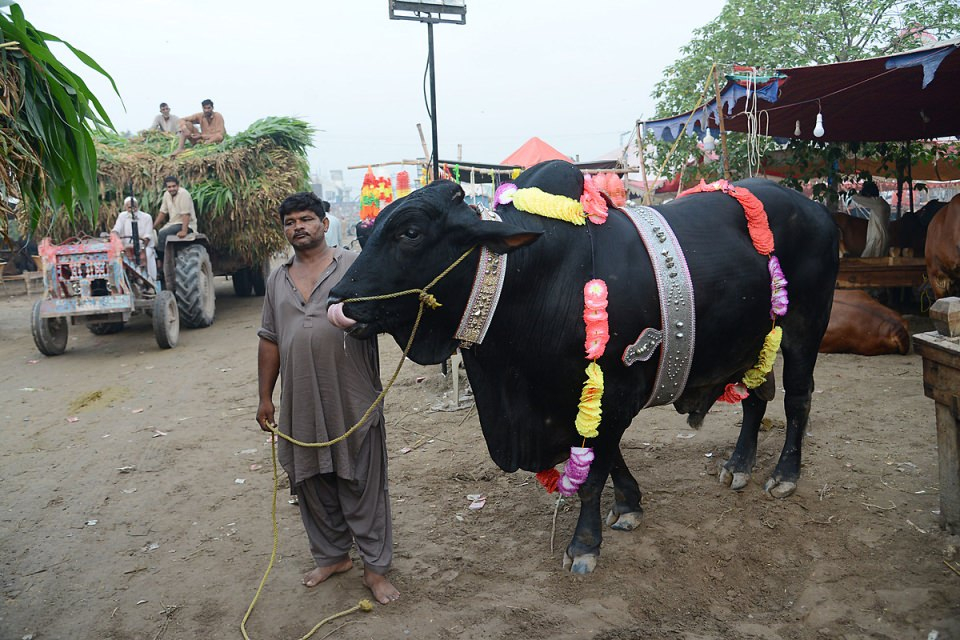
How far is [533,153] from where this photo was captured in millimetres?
15555

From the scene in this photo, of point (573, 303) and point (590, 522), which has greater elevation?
point (573, 303)

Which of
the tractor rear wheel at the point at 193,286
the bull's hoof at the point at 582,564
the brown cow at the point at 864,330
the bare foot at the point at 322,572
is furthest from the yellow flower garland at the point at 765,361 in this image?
the tractor rear wheel at the point at 193,286

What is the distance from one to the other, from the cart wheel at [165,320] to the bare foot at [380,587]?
6208 mm

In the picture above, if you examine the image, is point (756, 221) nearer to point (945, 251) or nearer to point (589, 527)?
point (589, 527)

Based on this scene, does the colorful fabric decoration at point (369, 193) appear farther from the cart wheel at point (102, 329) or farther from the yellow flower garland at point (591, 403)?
the yellow flower garland at point (591, 403)

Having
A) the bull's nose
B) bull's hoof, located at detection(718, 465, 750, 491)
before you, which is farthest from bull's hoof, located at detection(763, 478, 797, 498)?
the bull's nose

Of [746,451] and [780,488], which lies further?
[746,451]

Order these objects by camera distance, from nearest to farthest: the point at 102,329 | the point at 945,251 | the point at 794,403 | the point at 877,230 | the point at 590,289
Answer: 1. the point at 590,289
2. the point at 794,403
3. the point at 945,251
4. the point at 877,230
5. the point at 102,329

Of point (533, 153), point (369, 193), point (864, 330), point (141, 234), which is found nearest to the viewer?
point (864, 330)

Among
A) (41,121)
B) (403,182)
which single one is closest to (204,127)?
(403,182)

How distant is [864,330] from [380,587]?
17.6 feet

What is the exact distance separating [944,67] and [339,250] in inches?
212

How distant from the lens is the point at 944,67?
568 centimetres

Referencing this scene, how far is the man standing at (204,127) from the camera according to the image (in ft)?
36.4
